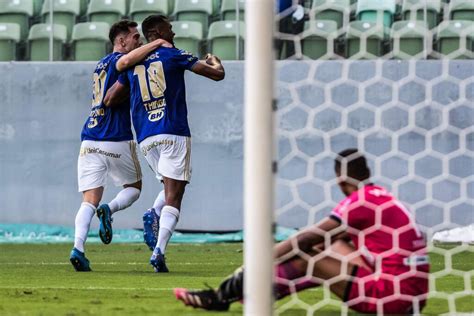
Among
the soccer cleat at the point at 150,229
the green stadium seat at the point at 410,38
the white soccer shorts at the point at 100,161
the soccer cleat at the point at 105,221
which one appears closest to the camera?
the soccer cleat at the point at 150,229

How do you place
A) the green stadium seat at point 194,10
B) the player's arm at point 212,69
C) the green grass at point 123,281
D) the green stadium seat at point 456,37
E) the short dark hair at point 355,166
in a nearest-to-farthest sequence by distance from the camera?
the short dark hair at point 355,166 < the green grass at point 123,281 < the player's arm at point 212,69 < the green stadium seat at point 456,37 < the green stadium seat at point 194,10

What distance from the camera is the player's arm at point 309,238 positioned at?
4.42m

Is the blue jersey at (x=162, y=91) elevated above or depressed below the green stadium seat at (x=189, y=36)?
below

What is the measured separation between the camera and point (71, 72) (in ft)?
37.4

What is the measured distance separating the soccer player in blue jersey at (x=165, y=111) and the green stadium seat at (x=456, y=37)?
1.70 m

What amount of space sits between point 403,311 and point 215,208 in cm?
675

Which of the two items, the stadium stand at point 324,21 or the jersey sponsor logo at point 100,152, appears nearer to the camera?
the stadium stand at point 324,21

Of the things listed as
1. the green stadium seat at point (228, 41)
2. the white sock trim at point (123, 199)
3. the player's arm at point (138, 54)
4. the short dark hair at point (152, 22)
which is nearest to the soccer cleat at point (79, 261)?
the white sock trim at point (123, 199)

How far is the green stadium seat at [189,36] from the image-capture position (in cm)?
1145

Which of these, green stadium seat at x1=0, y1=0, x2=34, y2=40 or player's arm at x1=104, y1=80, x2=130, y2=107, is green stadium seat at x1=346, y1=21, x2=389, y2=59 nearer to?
player's arm at x1=104, y1=80, x2=130, y2=107

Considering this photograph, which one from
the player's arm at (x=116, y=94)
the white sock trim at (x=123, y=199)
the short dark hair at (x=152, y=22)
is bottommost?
the white sock trim at (x=123, y=199)

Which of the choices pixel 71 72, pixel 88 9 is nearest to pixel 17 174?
pixel 71 72

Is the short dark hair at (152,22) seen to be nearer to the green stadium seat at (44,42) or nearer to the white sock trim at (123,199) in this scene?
the white sock trim at (123,199)

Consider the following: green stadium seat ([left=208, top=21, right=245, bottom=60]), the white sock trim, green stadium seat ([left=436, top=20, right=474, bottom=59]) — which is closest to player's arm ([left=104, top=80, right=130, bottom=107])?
the white sock trim
